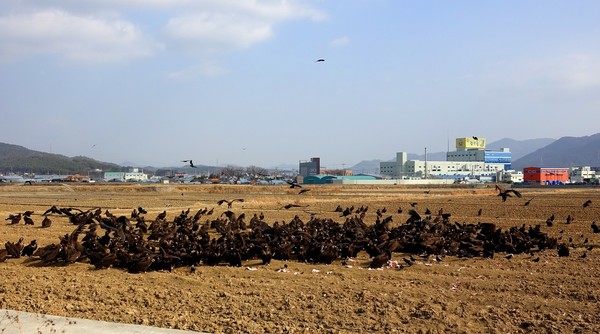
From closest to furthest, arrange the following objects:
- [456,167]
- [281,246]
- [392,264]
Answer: [392,264] < [281,246] < [456,167]

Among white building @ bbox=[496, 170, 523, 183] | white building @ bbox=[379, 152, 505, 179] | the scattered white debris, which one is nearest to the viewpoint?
the scattered white debris

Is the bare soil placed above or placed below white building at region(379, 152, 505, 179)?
below

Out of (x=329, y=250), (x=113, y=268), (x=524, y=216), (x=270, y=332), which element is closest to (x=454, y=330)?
(x=270, y=332)

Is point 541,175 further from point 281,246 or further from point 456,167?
point 281,246

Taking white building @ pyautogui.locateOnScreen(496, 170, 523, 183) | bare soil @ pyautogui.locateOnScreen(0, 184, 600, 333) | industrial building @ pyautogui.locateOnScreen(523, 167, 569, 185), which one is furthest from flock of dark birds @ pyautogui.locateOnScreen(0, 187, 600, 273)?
white building @ pyautogui.locateOnScreen(496, 170, 523, 183)

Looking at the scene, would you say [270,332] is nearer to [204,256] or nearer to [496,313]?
[496,313]

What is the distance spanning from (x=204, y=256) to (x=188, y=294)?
373 cm

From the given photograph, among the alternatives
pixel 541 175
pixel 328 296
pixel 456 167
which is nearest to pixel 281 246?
pixel 328 296

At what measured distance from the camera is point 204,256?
14.0 m

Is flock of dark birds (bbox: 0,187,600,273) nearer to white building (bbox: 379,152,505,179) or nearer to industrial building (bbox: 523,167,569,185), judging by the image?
industrial building (bbox: 523,167,569,185)

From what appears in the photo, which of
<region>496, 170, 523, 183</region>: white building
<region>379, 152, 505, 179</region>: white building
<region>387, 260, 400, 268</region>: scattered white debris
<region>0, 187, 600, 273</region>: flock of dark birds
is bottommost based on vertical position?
<region>387, 260, 400, 268</region>: scattered white debris

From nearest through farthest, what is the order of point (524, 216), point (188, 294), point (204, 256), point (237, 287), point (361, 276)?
point (188, 294) → point (237, 287) → point (361, 276) → point (204, 256) → point (524, 216)

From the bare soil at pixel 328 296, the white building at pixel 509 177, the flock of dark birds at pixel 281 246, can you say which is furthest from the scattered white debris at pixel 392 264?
the white building at pixel 509 177

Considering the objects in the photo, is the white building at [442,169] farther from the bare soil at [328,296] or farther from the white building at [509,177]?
the bare soil at [328,296]
